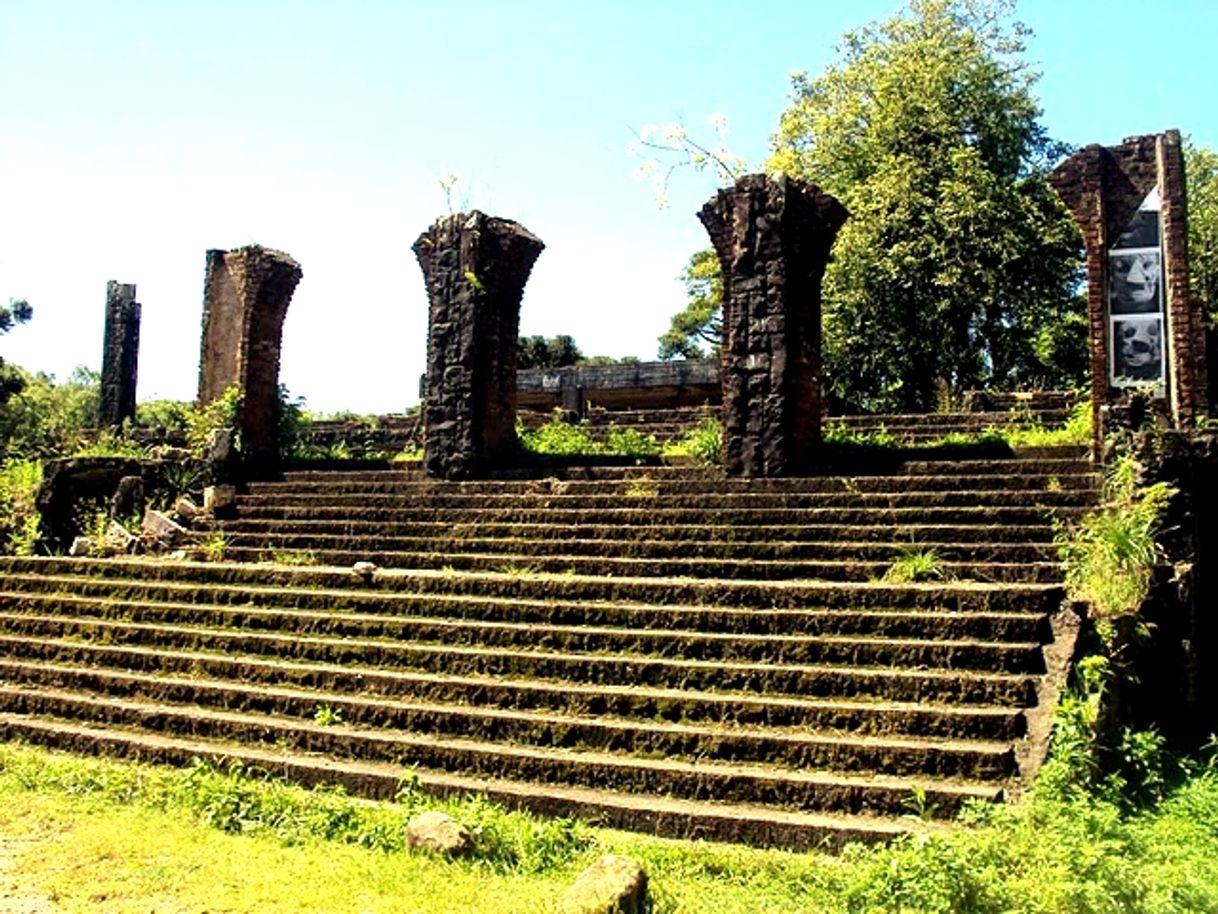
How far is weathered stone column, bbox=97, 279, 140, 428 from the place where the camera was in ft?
70.3

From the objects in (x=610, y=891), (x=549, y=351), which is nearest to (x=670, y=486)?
(x=610, y=891)

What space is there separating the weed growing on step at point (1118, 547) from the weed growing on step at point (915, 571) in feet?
2.60

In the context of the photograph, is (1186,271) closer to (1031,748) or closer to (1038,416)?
(1038,416)

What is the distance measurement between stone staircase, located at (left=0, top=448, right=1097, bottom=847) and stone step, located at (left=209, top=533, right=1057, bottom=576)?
23 mm

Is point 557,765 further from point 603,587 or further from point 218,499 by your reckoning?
point 218,499

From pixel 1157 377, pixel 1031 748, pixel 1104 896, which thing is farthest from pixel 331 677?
pixel 1157 377

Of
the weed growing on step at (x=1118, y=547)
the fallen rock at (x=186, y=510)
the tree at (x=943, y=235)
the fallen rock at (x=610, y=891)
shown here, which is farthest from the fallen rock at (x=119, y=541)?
the tree at (x=943, y=235)

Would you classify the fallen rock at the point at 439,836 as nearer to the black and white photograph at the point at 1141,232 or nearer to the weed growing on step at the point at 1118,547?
the weed growing on step at the point at 1118,547

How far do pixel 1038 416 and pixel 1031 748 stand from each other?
815 cm

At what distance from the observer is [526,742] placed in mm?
6551

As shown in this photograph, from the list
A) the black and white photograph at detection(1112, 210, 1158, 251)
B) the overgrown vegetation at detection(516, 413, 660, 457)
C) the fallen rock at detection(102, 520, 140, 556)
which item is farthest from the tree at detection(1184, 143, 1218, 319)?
the fallen rock at detection(102, 520, 140, 556)

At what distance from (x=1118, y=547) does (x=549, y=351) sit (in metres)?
35.6

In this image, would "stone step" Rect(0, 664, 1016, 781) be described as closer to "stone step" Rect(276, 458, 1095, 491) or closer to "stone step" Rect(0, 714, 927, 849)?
"stone step" Rect(0, 714, 927, 849)

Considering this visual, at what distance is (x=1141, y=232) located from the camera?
10586 mm
